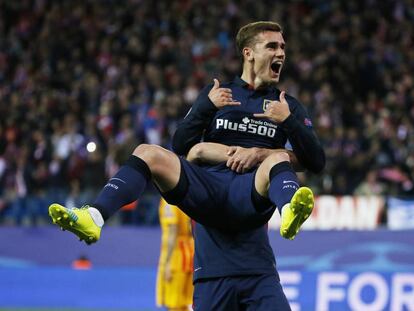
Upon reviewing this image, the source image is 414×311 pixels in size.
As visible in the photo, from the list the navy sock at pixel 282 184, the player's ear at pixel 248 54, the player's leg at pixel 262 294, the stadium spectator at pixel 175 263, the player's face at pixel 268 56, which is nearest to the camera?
the navy sock at pixel 282 184

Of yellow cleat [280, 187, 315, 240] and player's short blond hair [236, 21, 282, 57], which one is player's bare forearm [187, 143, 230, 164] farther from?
yellow cleat [280, 187, 315, 240]

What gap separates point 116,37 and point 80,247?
21.1ft

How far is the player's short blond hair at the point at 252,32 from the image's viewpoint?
21.0 feet

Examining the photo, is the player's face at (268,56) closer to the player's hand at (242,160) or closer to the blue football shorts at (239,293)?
the player's hand at (242,160)

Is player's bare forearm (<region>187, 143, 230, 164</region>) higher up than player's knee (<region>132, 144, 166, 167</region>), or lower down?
higher up

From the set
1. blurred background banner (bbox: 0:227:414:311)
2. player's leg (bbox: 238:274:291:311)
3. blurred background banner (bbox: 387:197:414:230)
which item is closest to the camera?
player's leg (bbox: 238:274:291:311)

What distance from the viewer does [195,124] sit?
6.30m

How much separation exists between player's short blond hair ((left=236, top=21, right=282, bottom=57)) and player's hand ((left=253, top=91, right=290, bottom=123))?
492 millimetres

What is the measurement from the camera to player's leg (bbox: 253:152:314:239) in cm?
529

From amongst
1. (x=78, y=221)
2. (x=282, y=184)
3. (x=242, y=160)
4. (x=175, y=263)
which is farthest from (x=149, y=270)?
(x=78, y=221)

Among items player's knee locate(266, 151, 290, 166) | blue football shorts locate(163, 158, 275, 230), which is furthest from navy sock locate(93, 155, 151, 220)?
player's knee locate(266, 151, 290, 166)

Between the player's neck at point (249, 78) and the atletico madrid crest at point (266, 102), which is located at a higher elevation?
the player's neck at point (249, 78)

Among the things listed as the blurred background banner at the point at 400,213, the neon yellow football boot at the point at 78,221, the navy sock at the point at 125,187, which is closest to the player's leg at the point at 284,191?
the navy sock at the point at 125,187

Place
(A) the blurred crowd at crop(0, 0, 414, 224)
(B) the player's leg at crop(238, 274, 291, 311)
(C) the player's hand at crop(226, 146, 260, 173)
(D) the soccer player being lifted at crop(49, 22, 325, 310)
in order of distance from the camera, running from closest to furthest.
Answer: (D) the soccer player being lifted at crop(49, 22, 325, 310) < (B) the player's leg at crop(238, 274, 291, 311) < (C) the player's hand at crop(226, 146, 260, 173) < (A) the blurred crowd at crop(0, 0, 414, 224)
